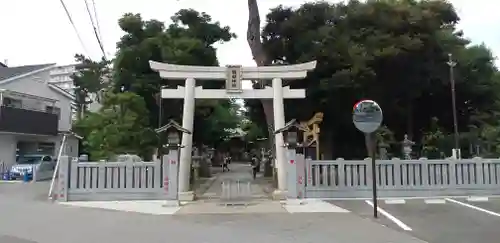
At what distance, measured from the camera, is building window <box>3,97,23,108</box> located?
105ft

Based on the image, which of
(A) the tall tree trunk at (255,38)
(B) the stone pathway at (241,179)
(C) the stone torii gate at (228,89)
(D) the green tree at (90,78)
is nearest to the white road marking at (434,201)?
(C) the stone torii gate at (228,89)

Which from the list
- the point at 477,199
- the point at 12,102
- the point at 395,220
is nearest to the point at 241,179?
the point at 477,199

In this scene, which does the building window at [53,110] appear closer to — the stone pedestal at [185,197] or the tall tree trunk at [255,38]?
the tall tree trunk at [255,38]

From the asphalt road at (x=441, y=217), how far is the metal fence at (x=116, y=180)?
563 cm

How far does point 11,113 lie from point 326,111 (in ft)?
66.0

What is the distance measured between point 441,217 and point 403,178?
15.4 feet

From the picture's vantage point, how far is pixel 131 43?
96.9 feet

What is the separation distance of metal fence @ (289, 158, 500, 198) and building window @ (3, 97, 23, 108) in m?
24.3

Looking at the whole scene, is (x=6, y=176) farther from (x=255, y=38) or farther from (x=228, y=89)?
(x=228, y=89)

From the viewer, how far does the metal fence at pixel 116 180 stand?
15.7m

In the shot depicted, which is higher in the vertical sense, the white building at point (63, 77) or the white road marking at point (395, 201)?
the white building at point (63, 77)

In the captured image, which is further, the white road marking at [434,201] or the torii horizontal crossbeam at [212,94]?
the torii horizontal crossbeam at [212,94]

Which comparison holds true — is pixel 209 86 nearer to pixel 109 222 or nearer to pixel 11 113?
pixel 11 113

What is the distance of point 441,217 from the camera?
11.8 metres
